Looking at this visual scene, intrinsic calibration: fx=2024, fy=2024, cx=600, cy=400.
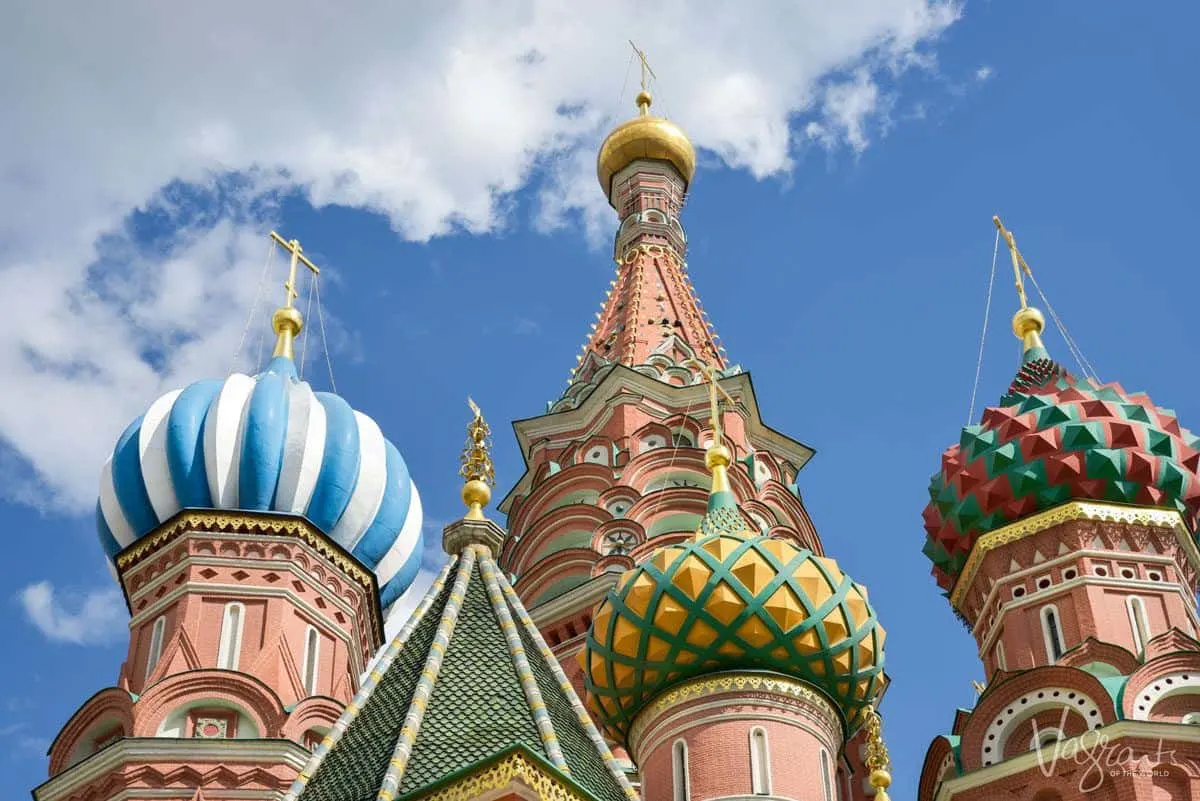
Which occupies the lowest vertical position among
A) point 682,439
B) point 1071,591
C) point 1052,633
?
point 1052,633

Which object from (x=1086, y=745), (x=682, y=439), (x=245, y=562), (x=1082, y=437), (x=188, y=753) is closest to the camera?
(x=1086, y=745)

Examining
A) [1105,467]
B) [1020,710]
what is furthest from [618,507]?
[1020,710]

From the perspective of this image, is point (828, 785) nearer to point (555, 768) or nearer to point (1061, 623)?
point (1061, 623)

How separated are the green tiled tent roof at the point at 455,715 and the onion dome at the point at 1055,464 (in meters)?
6.94

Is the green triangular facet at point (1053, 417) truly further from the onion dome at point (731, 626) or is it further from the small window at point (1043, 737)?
the onion dome at point (731, 626)

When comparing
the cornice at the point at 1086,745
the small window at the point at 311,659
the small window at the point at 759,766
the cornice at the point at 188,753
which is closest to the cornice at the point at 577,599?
the small window at the point at 311,659

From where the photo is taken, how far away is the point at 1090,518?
15719 mm

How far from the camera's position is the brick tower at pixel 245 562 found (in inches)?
577

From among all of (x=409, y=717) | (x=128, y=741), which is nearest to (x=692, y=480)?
(x=128, y=741)

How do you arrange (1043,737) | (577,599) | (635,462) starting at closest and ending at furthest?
1. (1043,737)
2. (577,599)
3. (635,462)

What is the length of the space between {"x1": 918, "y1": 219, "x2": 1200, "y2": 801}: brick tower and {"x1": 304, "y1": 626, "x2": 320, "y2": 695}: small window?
4681 millimetres

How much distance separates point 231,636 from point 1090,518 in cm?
667

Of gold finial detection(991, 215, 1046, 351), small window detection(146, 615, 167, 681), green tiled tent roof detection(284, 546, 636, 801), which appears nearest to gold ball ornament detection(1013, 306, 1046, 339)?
gold finial detection(991, 215, 1046, 351)

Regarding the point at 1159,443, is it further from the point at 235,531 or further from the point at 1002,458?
the point at 235,531
